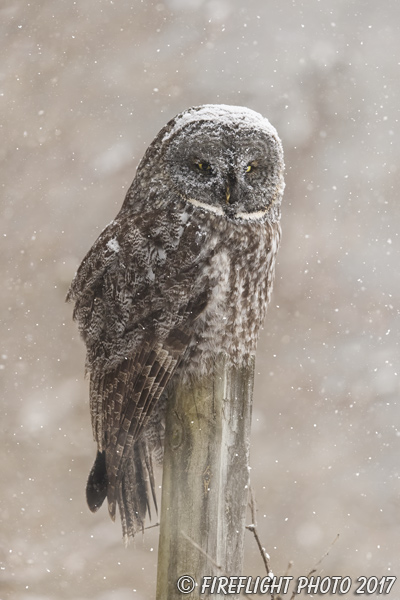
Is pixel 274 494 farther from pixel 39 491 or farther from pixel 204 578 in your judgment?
pixel 204 578

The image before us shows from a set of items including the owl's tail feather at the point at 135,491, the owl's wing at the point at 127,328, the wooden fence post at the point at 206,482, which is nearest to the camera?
the wooden fence post at the point at 206,482

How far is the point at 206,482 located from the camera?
1.80 m

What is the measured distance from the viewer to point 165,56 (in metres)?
4.47

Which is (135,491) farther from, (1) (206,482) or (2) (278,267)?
(2) (278,267)

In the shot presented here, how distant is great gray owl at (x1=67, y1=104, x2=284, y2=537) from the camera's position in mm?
1897

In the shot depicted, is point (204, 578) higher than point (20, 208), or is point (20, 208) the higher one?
point (204, 578)

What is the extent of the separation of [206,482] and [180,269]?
0.53 metres

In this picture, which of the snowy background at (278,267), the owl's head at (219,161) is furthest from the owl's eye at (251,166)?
the snowy background at (278,267)

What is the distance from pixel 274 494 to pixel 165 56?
2.73 metres

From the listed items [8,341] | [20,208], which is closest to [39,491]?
[8,341]

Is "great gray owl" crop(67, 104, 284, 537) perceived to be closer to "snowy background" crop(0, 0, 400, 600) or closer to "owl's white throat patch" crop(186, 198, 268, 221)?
"owl's white throat patch" crop(186, 198, 268, 221)

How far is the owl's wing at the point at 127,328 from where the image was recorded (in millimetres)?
1888

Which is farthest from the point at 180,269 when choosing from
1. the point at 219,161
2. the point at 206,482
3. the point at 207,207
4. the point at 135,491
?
the point at 135,491

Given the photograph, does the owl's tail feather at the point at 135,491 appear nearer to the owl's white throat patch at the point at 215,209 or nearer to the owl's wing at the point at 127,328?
the owl's wing at the point at 127,328
